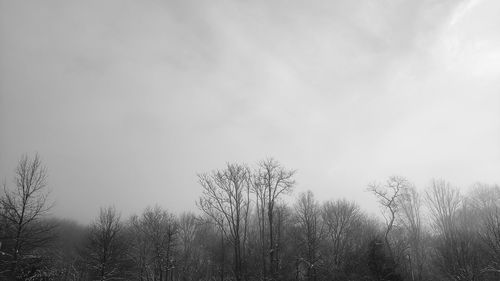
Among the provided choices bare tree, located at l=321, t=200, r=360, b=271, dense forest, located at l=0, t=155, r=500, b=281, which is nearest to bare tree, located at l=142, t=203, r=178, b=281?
dense forest, located at l=0, t=155, r=500, b=281

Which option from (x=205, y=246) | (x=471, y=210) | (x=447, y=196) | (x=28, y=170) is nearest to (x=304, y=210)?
(x=205, y=246)

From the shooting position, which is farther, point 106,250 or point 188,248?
point 188,248

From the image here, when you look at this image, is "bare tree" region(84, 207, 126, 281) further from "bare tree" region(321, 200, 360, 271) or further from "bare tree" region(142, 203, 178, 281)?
"bare tree" region(321, 200, 360, 271)

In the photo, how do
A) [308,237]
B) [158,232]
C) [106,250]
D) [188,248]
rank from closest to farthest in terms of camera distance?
[106,250]
[308,237]
[158,232]
[188,248]

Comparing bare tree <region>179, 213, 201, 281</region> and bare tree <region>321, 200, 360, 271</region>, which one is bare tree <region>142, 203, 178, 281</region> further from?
bare tree <region>321, 200, 360, 271</region>

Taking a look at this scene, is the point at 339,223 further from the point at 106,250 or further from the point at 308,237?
the point at 106,250

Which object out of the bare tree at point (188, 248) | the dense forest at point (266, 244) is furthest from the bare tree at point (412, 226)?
the bare tree at point (188, 248)

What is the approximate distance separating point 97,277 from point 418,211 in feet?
166

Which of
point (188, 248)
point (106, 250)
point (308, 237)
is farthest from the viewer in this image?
point (188, 248)

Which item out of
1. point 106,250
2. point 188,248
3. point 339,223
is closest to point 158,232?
point 188,248

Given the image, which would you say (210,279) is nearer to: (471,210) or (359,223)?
(359,223)

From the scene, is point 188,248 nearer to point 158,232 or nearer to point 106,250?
point 158,232

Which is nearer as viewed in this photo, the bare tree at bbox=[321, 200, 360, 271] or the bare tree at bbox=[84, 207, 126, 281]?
the bare tree at bbox=[84, 207, 126, 281]

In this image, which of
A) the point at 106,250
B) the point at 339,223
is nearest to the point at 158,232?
the point at 106,250
